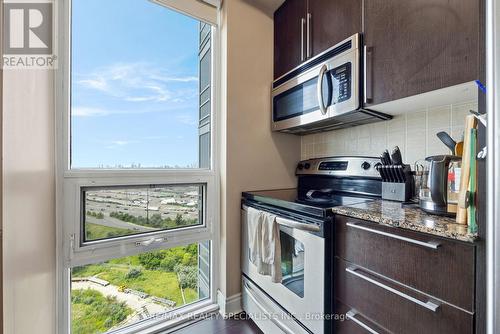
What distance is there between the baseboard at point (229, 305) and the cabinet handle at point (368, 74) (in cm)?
165

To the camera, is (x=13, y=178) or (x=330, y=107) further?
(x=330, y=107)

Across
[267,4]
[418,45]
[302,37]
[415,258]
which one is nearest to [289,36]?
[302,37]

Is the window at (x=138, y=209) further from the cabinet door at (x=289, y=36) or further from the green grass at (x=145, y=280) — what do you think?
the cabinet door at (x=289, y=36)

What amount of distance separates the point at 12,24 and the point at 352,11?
1.59 meters

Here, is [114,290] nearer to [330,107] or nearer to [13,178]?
[13,178]

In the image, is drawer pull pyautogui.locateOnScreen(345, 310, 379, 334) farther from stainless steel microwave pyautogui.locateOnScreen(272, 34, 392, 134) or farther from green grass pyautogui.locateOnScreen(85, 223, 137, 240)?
green grass pyautogui.locateOnScreen(85, 223, 137, 240)

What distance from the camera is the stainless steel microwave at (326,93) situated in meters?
1.19

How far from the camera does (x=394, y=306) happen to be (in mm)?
836

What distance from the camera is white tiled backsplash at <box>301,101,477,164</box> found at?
45.8 inches

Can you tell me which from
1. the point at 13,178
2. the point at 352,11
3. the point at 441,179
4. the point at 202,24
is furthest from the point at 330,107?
the point at 13,178

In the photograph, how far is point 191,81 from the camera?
171 cm

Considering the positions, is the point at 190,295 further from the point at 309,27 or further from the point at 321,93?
the point at 309,27

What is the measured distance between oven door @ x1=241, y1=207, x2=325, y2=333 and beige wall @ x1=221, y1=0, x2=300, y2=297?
43cm

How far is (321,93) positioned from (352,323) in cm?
121
